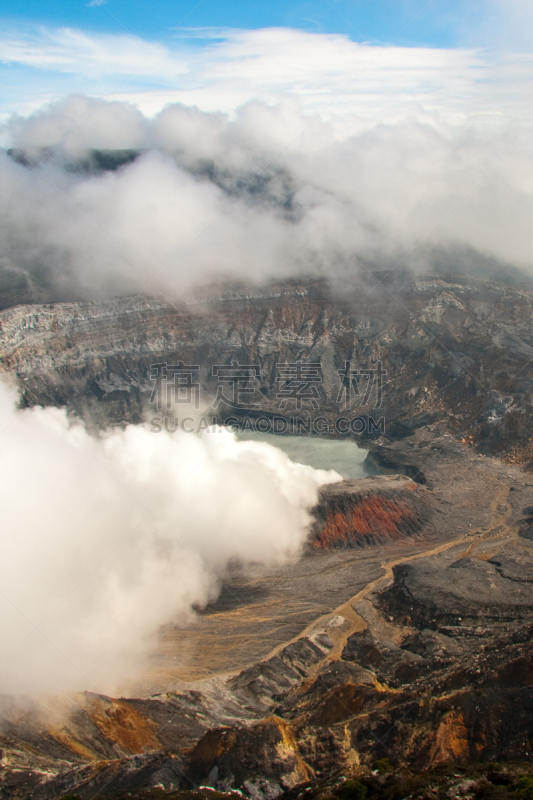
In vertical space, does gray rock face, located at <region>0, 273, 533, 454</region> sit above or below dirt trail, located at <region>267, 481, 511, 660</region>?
above

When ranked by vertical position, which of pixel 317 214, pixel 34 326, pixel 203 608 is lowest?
pixel 203 608

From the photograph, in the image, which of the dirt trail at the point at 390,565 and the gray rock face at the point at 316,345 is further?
the gray rock face at the point at 316,345

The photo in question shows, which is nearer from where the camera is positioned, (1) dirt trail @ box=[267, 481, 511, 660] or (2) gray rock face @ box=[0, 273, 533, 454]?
(1) dirt trail @ box=[267, 481, 511, 660]

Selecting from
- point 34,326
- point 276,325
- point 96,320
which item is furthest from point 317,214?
point 34,326

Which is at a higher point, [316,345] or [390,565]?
[316,345]

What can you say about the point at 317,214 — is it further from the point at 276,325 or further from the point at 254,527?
the point at 254,527

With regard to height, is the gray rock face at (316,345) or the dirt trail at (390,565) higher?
the gray rock face at (316,345)

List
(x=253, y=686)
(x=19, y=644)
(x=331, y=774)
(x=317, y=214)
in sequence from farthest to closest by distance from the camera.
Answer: (x=317, y=214) → (x=19, y=644) → (x=253, y=686) → (x=331, y=774)

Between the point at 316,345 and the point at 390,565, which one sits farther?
the point at 316,345
